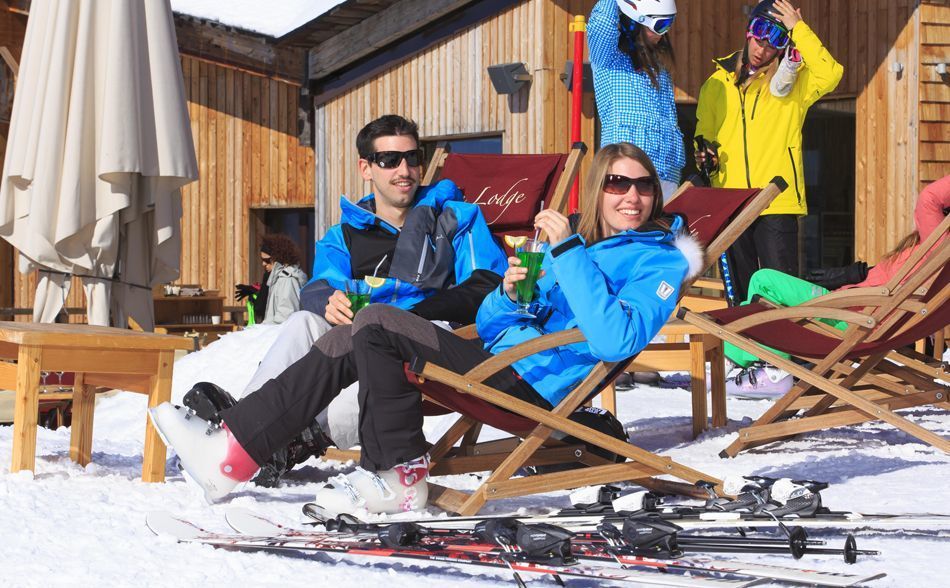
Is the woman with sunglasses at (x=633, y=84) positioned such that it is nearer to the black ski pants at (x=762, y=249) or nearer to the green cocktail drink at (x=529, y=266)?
the black ski pants at (x=762, y=249)

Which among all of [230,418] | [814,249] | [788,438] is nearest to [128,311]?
[230,418]

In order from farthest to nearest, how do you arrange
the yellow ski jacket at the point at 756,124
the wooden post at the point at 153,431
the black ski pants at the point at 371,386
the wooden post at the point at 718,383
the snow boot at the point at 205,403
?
the yellow ski jacket at the point at 756,124 → the wooden post at the point at 718,383 → the wooden post at the point at 153,431 → the snow boot at the point at 205,403 → the black ski pants at the point at 371,386

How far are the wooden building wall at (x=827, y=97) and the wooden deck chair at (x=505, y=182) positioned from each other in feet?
14.4

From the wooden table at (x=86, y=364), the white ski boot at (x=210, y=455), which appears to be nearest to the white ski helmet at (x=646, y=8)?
the wooden table at (x=86, y=364)

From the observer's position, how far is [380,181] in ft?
14.4

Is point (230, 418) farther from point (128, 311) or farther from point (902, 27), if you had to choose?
point (902, 27)

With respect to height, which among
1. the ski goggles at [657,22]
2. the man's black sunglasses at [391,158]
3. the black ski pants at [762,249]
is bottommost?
the black ski pants at [762,249]

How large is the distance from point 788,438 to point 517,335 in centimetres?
176

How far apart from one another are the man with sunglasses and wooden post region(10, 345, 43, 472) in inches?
36.4

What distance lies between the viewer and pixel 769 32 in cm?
636

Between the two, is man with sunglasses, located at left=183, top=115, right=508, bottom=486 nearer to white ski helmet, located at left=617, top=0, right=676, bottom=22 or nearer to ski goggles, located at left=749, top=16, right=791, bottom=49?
white ski helmet, located at left=617, top=0, right=676, bottom=22

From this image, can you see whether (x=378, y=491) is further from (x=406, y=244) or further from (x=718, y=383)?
(x=718, y=383)

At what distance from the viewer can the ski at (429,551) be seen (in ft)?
A: 7.58

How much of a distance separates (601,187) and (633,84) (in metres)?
2.66
